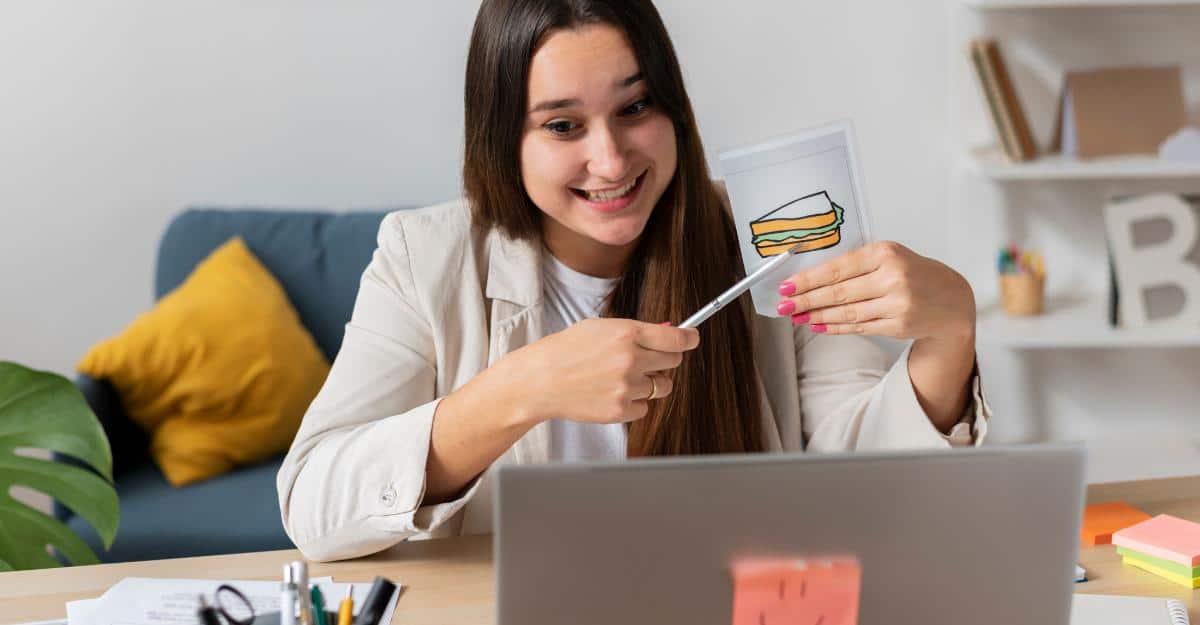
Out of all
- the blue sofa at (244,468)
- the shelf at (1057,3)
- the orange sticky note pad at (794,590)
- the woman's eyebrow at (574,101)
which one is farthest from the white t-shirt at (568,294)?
the shelf at (1057,3)

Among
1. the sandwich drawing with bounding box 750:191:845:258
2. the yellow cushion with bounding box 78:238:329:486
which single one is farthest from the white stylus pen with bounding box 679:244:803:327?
the yellow cushion with bounding box 78:238:329:486

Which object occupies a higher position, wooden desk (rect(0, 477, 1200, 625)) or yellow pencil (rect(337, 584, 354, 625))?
yellow pencil (rect(337, 584, 354, 625))

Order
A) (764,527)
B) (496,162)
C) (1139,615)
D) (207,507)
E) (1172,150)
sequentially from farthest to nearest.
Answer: (1172,150), (207,507), (496,162), (1139,615), (764,527)

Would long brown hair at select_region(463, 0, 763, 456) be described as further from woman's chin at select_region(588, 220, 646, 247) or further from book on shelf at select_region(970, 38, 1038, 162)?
book on shelf at select_region(970, 38, 1038, 162)

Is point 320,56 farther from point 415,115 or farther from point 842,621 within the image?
point 842,621

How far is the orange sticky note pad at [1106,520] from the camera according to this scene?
3.99 ft

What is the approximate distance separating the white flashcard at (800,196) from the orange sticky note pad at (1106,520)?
385 mm

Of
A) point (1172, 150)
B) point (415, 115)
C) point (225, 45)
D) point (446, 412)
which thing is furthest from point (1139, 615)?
point (225, 45)

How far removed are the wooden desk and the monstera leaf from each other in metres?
0.20

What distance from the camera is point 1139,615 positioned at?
1.05 meters

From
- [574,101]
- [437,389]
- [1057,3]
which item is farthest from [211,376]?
[1057,3]

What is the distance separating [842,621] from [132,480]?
1960mm

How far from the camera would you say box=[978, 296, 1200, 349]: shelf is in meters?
2.60

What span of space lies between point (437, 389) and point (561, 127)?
14.2 inches
